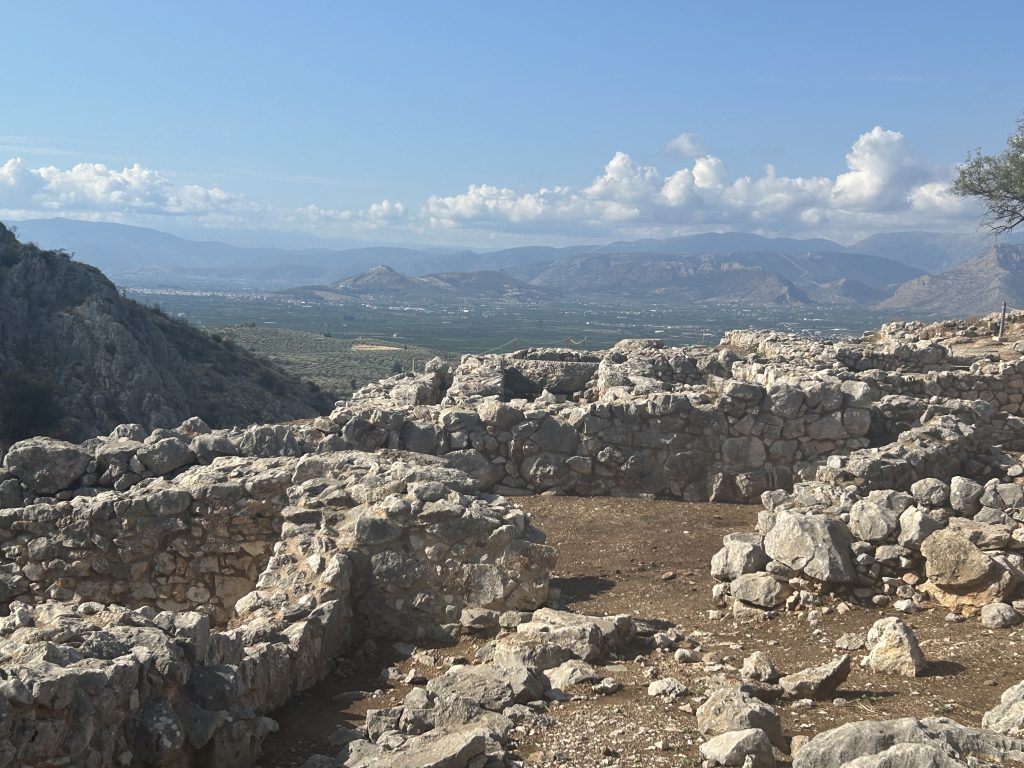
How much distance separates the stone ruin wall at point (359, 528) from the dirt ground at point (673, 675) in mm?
354

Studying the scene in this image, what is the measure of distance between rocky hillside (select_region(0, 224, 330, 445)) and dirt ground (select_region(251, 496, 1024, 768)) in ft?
102

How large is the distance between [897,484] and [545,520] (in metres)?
4.55

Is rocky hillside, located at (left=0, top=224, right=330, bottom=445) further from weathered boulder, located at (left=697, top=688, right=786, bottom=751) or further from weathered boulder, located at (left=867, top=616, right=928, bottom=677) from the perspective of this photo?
weathered boulder, located at (left=697, top=688, right=786, bottom=751)

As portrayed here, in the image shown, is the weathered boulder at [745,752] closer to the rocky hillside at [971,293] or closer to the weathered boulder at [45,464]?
the weathered boulder at [45,464]

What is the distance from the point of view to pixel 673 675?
676 centimetres

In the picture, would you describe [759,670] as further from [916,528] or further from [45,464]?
[45,464]

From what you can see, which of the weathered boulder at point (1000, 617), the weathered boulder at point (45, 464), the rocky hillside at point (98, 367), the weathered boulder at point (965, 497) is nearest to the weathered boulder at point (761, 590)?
the weathered boulder at point (1000, 617)

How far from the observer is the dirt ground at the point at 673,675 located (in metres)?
5.56

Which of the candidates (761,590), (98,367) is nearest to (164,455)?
(761,590)

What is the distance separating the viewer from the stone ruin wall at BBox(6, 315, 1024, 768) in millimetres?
5328

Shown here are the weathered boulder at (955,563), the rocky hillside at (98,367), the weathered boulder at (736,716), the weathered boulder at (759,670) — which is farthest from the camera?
the rocky hillside at (98,367)

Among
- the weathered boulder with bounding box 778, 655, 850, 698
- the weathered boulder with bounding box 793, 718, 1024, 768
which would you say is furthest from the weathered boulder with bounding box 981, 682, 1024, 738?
the weathered boulder with bounding box 778, 655, 850, 698

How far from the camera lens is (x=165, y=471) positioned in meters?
10.3

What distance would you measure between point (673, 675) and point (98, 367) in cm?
4031
